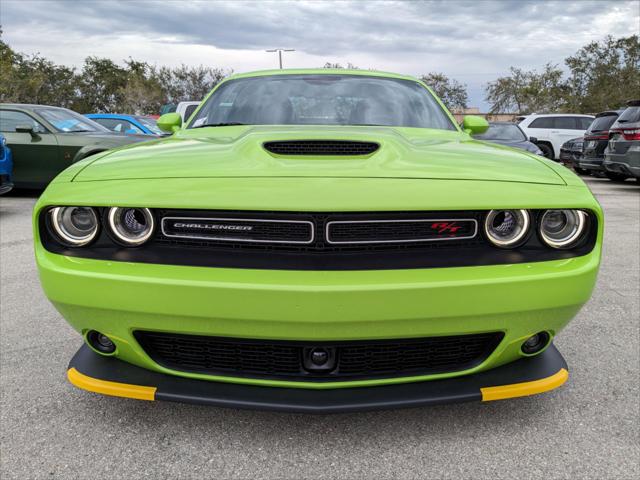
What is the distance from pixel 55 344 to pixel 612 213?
7470 mm

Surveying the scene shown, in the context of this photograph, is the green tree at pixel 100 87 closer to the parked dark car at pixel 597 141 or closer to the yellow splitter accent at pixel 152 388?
the parked dark car at pixel 597 141

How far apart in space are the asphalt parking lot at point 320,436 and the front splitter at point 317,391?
22 centimetres

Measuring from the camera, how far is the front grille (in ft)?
5.93

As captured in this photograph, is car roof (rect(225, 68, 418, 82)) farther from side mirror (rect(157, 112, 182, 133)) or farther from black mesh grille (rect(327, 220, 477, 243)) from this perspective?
black mesh grille (rect(327, 220, 477, 243))

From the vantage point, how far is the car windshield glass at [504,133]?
1145 centimetres

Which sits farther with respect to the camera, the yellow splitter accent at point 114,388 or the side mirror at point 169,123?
the side mirror at point 169,123

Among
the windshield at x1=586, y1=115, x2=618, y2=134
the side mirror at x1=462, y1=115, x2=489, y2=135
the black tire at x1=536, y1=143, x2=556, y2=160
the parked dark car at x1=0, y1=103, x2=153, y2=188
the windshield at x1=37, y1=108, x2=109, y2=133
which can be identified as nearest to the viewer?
the side mirror at x1=462, y1=115, x2=489, y2=135

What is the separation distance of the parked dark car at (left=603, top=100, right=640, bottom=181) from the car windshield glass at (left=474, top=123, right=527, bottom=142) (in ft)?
6.17

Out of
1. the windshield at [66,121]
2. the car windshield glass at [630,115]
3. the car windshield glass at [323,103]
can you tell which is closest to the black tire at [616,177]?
the car windshield glass at [630,115]

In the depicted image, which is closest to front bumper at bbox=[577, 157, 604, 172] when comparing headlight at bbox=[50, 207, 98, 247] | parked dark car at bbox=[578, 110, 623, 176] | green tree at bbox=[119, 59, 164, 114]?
parked dark car at bbox=[578, 110, 623, 176]

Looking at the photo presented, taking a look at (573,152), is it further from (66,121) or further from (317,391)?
(317,391)

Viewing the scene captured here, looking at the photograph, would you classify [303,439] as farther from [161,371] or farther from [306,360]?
[161,371]

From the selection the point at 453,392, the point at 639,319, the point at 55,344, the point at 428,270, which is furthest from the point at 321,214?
the point at 639,319

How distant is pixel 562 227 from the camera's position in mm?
1903
